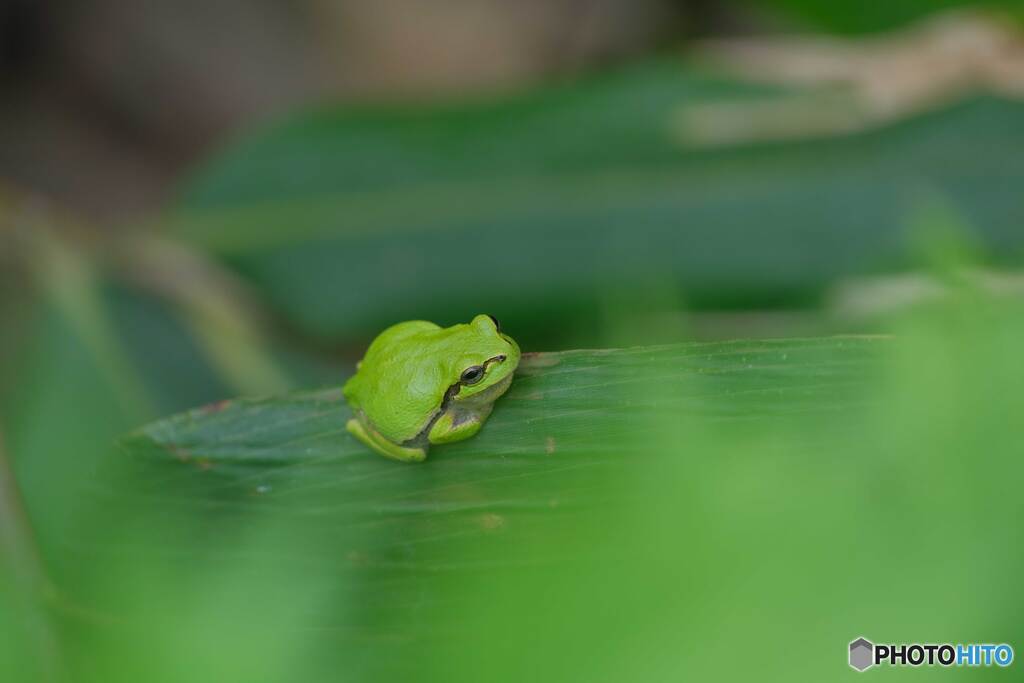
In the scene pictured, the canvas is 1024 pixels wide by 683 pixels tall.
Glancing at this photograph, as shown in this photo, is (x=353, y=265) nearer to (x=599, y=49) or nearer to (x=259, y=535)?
(x=259, y=535)

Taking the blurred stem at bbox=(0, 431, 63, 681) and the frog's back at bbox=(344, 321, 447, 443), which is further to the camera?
the frog's back at bbox=(344, 321, 447, 443)

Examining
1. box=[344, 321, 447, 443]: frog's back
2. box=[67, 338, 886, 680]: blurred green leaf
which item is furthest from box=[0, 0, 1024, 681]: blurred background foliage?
box=[344, 321, 447, 443]: frog's back

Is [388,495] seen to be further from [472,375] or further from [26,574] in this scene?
[26,574]

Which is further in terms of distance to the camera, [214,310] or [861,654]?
[214,310]

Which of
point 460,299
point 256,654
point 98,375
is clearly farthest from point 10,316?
point 256,654

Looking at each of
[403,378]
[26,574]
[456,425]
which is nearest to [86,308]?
[26,574]

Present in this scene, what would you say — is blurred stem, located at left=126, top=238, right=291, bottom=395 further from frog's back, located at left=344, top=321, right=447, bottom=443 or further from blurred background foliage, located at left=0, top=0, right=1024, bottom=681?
frog's back, located at left=344, top=321, right=447, bottom=443

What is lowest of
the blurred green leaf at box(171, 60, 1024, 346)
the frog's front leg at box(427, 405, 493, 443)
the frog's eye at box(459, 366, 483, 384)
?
the frog's front leg at box(427, 405, 493, 443)
